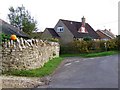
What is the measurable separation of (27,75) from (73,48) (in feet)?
101

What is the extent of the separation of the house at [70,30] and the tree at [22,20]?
6.89m

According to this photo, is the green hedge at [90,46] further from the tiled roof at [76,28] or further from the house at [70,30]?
the tiled roof at [76,28]

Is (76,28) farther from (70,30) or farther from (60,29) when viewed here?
(60,29)

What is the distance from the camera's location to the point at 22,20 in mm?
53000

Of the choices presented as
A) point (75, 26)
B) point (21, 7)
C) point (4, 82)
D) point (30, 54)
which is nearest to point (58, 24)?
point (75, 26)

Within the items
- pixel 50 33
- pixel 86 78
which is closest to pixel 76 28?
pixel 50 33

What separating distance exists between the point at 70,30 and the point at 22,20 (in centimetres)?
1098

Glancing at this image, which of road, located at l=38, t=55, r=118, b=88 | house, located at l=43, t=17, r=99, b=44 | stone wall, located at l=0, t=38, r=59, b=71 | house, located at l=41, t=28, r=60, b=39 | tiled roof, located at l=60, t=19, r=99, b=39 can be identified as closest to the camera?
road, located at l=38, t=55, r=118, b=88

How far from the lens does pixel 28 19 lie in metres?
53.6

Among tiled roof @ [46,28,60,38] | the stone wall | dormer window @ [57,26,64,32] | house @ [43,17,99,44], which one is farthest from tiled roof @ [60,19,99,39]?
the stone wall

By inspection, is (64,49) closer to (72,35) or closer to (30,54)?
(72,35)

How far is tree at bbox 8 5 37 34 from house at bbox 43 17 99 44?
6.89 metres

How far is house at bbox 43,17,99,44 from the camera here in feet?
193

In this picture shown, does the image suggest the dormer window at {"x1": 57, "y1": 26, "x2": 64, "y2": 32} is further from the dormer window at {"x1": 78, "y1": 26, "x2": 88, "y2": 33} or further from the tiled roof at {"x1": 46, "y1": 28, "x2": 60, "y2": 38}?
the dormer window at {"x1": 78, "y1": 26, "x2": 88, "y2": 33}
